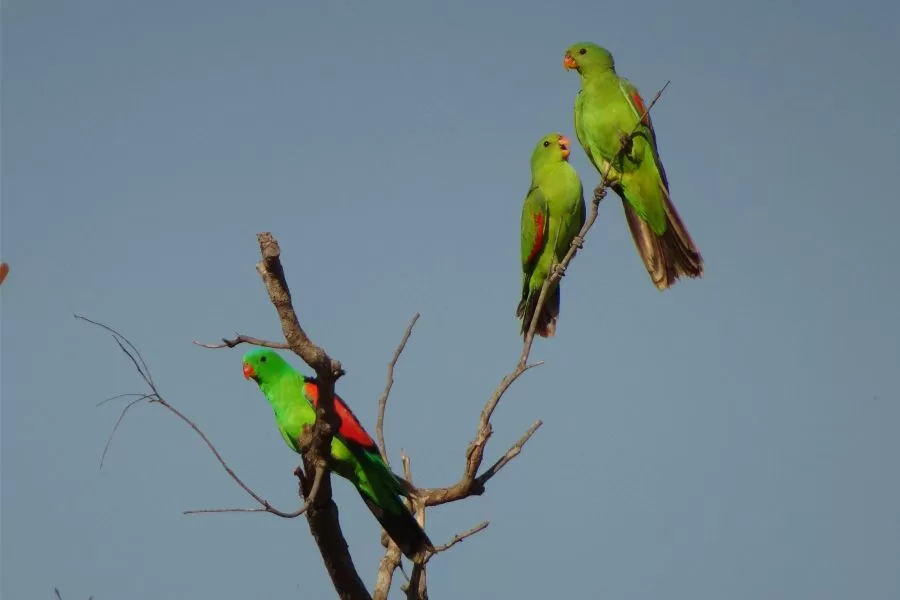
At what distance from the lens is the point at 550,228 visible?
280 inches

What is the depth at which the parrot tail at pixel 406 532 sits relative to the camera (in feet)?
16.3

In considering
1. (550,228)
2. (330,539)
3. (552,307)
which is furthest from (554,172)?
(330,539)

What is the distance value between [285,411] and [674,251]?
2.95 meters

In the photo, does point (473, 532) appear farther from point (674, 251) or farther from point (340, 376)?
point (674, 251)

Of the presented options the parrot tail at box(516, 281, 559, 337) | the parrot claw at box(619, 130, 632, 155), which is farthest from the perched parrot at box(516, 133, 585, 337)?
the parrot claw at box(619, 130, 632, 155)

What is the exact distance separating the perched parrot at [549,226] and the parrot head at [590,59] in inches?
22.8

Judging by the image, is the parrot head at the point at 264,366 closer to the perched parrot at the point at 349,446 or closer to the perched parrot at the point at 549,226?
the perched parrot at the point at 349,446

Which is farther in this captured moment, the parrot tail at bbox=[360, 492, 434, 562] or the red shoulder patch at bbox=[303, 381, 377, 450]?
the parrot tail at bbox=[360, 492, 434, 562]

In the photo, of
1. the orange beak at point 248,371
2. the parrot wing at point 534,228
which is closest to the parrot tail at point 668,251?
the parrot wing at point 534,228

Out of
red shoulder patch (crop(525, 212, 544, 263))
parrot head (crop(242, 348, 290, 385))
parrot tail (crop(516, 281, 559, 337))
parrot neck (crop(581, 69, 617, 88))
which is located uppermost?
parrot neck (crop(581, 69, 617, 88))

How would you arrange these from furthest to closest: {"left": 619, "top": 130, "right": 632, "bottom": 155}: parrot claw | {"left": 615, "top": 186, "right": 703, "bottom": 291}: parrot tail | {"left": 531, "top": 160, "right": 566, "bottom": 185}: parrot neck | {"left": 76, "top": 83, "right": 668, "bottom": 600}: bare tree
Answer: {"left": 531, "top": 160, "right": 566, "bottom": 185}: parrot neck
{"left": 615, "top": 186, "right": 703, "bottom": 291}: parrot tail
{"left": 619, "top": 130, "right": 632, "bottom": 155}: parrot claw
{"left": 76, "top": 83, "right": 668, "bottom": 600}: bare tree

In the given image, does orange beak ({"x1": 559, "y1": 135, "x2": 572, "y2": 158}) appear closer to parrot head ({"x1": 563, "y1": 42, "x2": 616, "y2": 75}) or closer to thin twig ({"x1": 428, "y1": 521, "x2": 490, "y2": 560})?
parrot head ({"x1": 563, "y1": 42, "x2": 616, "y2": 75})

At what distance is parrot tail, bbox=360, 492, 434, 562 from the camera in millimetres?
4980

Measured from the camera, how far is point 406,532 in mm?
5031
